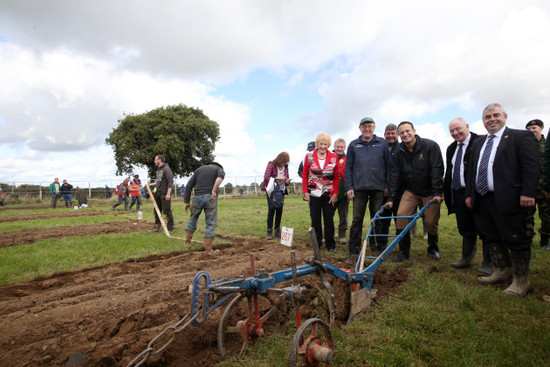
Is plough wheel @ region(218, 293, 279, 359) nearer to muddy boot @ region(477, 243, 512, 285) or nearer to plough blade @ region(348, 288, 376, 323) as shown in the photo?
plough blade @ region(348, 288, 376, 323)

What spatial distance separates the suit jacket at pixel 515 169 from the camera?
12.5 ft

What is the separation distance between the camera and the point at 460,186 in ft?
16.3

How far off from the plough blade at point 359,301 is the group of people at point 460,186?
1436 mm

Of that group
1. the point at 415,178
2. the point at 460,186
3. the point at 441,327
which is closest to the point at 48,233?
the point at 415,178

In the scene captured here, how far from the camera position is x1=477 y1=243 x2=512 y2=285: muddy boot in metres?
4.29

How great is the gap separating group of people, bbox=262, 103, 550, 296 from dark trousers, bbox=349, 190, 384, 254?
0.02m

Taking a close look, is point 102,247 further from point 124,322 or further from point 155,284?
point 124,322

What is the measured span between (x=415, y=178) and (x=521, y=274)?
82.3 inches

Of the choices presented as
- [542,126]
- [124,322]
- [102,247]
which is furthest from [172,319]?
[542,126]

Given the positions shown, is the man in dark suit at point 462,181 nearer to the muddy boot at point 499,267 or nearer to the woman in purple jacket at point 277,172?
the muddy boot at point 499,267

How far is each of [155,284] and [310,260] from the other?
246 centimetres

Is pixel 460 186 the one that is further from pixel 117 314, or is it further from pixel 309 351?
pixel 117 314

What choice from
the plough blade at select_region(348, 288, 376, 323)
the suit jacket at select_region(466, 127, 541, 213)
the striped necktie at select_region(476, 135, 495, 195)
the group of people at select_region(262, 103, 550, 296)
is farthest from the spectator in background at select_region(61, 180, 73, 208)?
the suit jacket at select_region(466, 127, 541, 213)

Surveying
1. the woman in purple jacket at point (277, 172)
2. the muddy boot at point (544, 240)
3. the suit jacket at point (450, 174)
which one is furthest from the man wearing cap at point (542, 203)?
the woman in purple jacket at point (277, 172)
